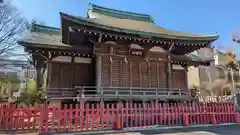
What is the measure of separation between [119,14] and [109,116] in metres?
11.2

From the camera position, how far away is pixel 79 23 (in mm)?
9078

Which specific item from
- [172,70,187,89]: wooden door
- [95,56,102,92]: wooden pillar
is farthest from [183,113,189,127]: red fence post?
[95,56,102,92]: wooden pillar

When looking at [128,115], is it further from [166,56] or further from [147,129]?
[166,56]

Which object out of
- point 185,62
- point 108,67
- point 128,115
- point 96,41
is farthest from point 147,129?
point 185,62

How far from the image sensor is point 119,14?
17.5 metres

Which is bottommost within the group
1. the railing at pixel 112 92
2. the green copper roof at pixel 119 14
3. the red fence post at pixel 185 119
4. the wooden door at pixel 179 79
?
the red fence post at pixel 185 119

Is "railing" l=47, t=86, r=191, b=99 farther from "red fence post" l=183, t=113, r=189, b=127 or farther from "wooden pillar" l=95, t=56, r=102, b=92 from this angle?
"red fence post" l=183, t=113, r=189, b=127

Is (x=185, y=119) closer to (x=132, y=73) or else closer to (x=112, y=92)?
(x=132, y=73)

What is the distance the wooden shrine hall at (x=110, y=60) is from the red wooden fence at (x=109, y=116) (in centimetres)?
137

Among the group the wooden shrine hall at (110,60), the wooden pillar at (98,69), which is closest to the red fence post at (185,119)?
the wooden shrine hall at (110,60)

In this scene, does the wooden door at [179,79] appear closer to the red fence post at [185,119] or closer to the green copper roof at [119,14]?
the red fence post at [185,119]

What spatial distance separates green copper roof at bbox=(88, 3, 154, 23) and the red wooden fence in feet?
32.4

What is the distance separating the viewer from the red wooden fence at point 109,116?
8008 millimetres

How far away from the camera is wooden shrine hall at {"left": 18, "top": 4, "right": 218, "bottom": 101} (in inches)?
410
